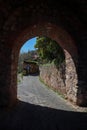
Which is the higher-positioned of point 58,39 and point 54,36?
point 54,36

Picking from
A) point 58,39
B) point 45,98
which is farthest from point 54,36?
point 45,98

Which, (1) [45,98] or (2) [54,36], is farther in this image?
(1) [45,98]

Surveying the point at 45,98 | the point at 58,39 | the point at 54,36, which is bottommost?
the point at 45,98

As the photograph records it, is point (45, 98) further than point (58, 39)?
Yes

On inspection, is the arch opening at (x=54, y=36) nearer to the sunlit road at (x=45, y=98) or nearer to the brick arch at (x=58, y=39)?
the brick arch at (x=58, y=39)

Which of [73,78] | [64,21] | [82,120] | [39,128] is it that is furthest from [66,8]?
[39,128]

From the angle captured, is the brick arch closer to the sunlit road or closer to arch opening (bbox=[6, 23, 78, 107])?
arch opening (bbox=[6, 23, 78, 107])

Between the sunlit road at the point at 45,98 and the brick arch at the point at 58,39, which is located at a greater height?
the brick arch at the point at 58,39

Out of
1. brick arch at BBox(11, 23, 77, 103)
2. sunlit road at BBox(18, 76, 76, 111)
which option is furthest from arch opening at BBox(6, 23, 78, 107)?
sunlit road at BBox(18, 76, 76, 111)

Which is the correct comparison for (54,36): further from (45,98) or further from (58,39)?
(45,98)

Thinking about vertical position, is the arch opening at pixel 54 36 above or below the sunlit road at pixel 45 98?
above

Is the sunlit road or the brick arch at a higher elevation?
the brick arch

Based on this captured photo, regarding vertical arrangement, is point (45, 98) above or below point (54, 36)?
below

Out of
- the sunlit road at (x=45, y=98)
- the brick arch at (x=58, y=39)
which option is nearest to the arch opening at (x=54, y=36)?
the brick arch at (x=58, y=39)
